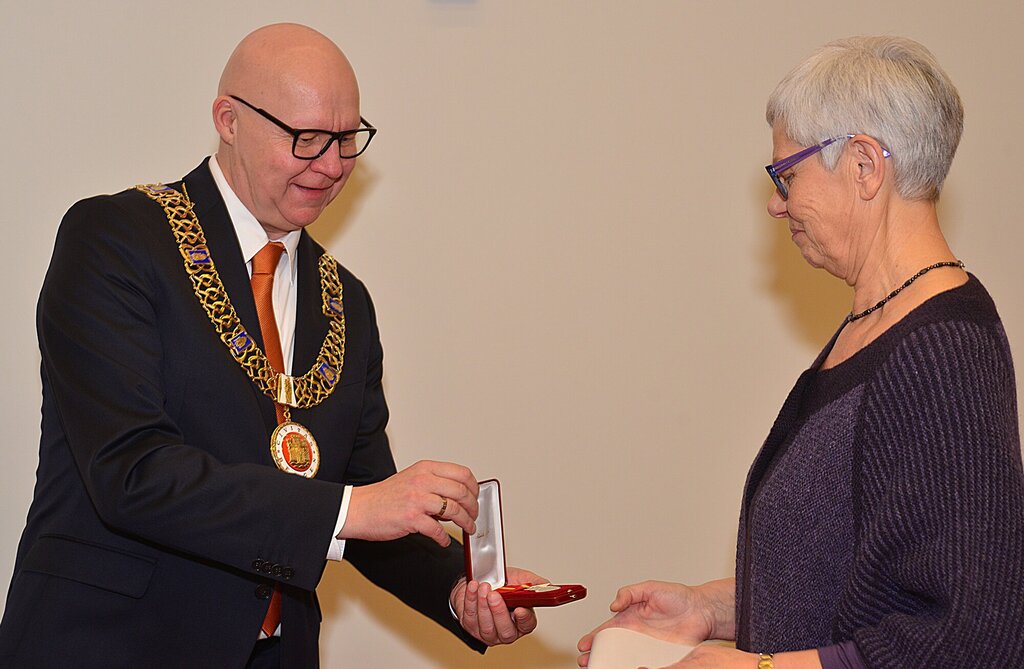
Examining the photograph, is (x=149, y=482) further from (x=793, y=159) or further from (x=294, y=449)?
(x=793, y=159)

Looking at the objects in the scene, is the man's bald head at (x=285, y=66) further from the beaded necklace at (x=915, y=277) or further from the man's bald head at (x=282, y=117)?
the beaded necklace at (x=915, y=277)

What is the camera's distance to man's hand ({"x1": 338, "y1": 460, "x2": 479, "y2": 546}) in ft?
6.70

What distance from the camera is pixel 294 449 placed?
7.38ft

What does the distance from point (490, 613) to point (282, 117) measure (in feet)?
3.51

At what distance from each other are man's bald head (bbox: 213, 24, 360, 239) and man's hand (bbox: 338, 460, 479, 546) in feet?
1.97

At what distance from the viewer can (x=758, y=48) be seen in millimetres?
3285

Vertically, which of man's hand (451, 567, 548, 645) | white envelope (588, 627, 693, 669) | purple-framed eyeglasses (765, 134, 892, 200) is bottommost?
man's hand (451, 567, 548, 645)

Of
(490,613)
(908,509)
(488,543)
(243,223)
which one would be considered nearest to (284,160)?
(243,223)

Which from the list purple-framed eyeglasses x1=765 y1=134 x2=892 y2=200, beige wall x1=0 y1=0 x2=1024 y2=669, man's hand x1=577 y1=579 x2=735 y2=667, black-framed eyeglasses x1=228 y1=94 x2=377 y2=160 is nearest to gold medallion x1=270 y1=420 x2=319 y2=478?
black-framed eyeglasses x1=228 y1=94 x2=377 y2=160

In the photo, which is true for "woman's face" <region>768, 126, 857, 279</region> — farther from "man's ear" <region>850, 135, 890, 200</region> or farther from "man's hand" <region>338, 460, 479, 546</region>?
"man's hand" <region>338, 460, 479, 546</region>

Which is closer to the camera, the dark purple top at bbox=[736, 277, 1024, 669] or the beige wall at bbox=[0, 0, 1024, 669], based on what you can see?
the dark purple top at bbox=[736, 277, 1024, 669]

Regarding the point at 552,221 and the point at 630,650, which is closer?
the point at 630,650

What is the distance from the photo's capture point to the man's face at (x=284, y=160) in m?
2.26

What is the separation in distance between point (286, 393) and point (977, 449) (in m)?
1.28
